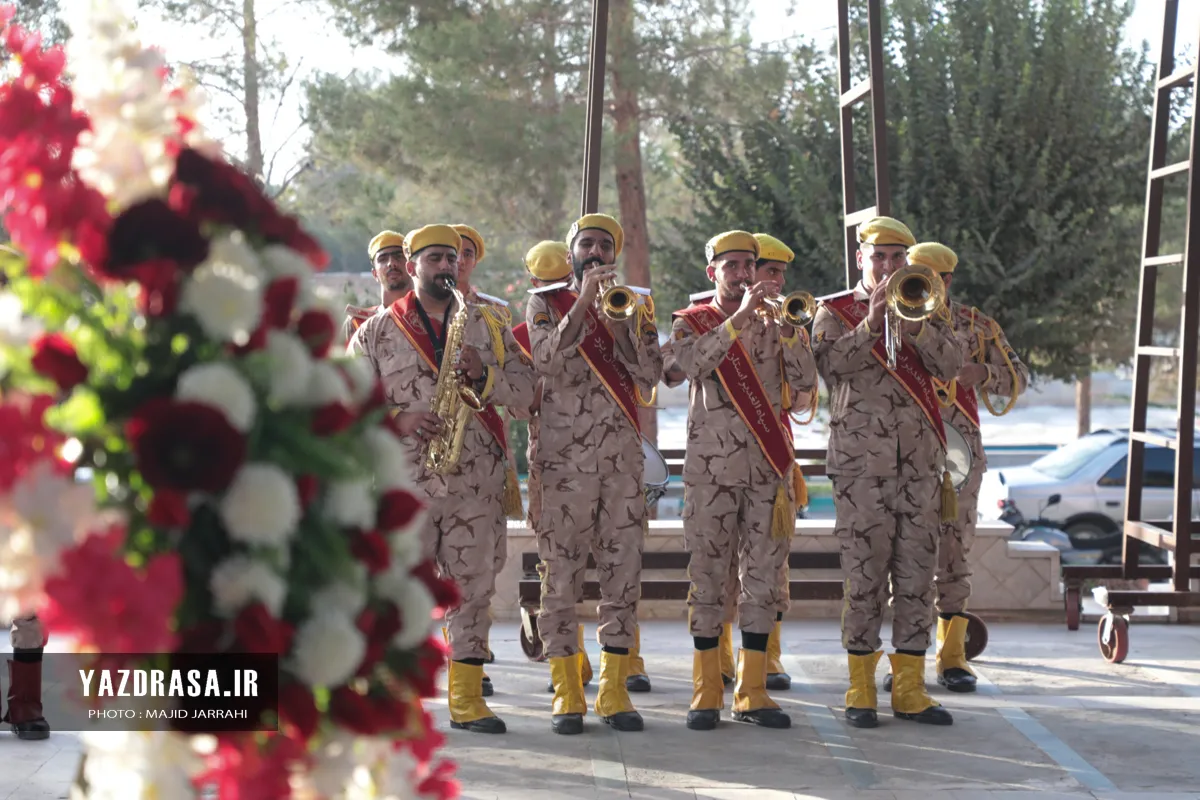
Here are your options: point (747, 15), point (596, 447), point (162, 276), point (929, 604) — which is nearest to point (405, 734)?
point (162, 276)

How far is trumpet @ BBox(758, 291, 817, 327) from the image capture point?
6.48 meters

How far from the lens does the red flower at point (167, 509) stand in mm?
2209

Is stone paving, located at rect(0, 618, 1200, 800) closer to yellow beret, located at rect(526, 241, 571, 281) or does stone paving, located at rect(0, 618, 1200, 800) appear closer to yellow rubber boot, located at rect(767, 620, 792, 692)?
yellow rubber boot, located at rect(767, 620, 792, 692)

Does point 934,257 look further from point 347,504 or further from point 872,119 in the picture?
point 347,504

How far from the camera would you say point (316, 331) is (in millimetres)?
2475

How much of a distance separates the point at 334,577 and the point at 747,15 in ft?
61.8

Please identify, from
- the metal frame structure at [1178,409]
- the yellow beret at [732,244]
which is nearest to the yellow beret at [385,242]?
the yellow beret at [732,244]

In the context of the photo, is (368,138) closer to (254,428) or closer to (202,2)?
(202,2)

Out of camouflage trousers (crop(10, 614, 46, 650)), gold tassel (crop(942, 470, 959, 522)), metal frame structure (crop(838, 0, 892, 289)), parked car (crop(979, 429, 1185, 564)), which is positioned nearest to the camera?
camouflage trousers (crop(10, 614, 46, 650))

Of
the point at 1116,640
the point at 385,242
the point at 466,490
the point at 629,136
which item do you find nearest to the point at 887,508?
the point at 466,490

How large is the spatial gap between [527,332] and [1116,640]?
151 inches

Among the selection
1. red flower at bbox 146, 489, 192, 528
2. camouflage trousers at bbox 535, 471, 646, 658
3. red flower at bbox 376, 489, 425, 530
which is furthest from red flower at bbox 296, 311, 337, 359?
camouflage trousers at bbox 535, 471, 646, 658

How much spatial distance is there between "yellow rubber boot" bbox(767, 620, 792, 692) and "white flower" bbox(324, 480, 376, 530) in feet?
17.6

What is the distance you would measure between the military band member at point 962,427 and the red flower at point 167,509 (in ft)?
18.9
